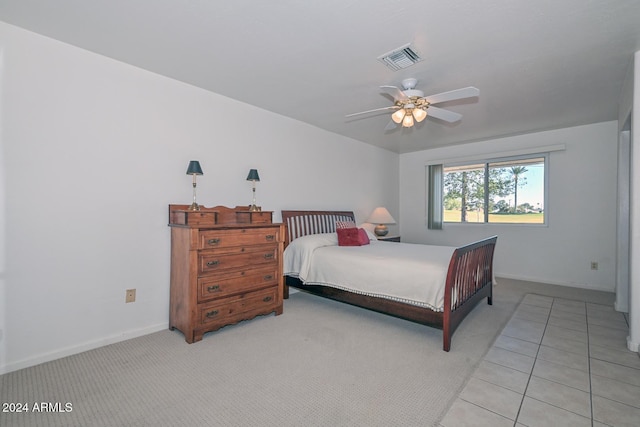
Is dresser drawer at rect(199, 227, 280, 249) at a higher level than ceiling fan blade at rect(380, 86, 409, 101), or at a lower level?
lower

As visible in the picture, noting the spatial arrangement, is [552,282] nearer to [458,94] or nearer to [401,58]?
[458,94]

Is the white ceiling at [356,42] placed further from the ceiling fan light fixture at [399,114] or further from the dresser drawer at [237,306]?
the dresser drawer at [237,306]

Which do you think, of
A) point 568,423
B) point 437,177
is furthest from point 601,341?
point 437,177

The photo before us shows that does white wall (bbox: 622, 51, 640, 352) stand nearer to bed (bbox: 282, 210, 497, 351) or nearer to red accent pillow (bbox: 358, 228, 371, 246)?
Answer: bed (bbox: 282, 210, 497, 351)

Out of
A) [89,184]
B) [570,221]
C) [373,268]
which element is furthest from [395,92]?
[570,221]

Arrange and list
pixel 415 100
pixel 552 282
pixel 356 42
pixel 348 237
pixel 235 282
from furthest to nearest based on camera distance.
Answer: pixel 552 282 < pixel 348 237 < pixel 235 282 < pixel 415 100 < pixel 356 42

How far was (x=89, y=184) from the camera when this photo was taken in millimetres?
2553

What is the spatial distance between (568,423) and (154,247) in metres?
3.44

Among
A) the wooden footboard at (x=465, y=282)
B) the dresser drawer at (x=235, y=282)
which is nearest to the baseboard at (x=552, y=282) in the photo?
the wooden footboard at (x=465, y=282)

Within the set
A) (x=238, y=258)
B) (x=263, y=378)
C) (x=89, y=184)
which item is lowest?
(x=263, y=378)

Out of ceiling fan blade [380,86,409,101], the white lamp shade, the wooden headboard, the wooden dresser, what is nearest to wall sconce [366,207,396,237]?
the white lamp shade

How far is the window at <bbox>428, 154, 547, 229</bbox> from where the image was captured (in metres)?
5.14

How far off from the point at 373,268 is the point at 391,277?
0.23 m

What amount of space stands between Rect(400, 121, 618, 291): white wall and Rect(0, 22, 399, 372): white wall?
15.9 ft
